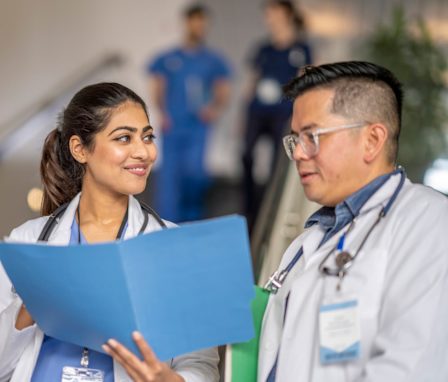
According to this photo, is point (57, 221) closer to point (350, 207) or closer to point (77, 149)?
point (77, 149)

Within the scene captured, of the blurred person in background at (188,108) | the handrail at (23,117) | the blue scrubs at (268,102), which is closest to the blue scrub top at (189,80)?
the blurred person in background at (188,108)

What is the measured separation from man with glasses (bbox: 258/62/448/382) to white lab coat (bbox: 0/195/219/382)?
8.1 inches

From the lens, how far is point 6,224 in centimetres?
302

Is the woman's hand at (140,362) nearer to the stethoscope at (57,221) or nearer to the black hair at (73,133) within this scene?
the stethoscope at (57,221)

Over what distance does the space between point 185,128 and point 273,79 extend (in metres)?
1.02

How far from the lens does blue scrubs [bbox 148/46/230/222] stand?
22.9 ft

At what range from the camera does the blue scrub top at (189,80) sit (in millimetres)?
7180

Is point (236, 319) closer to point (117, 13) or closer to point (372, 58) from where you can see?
point (372, 58)

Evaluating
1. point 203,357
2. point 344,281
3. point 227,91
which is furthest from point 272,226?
point 227,91

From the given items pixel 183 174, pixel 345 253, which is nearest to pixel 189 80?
pixel 183 174

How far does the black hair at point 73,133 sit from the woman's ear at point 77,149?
0.02 metres

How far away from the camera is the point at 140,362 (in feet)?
6.86

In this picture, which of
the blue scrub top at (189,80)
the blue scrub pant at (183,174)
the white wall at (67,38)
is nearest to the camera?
the blue scrub pant at (183,174)

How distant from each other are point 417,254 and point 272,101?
14.5ft
